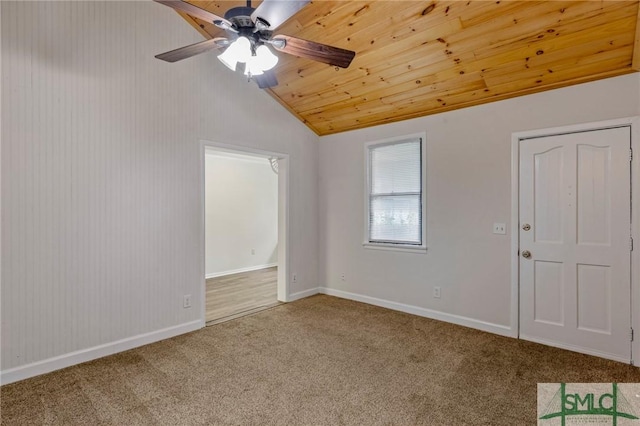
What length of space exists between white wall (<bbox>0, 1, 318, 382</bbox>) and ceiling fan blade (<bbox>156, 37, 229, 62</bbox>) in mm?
1114

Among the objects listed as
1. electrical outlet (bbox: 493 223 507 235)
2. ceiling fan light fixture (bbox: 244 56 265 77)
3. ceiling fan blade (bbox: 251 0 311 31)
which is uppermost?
ceiling fan blade (bbox: 251 0 311 31)

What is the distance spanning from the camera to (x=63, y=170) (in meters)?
2.65

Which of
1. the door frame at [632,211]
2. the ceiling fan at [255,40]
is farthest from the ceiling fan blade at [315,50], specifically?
the door frame at [632,211]

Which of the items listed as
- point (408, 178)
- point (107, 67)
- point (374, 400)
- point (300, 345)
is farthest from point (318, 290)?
point (107, 67)

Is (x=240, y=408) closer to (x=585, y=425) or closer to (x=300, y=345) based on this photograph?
(x=300, y=345)

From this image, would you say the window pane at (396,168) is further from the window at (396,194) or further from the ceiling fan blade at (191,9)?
the ceiling fan blade at (191,9)

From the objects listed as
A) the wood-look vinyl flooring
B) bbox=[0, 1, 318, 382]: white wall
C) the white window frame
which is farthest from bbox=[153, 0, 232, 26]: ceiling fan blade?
the wood-look vinyl flooring

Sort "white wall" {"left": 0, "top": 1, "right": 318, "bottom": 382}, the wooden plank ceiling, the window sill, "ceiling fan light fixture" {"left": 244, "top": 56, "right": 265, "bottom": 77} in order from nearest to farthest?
"ceiling fan light fixture" {"left": 244, "top": 56, "right": 265, "bottom": 77} < the wooden plank ceiling < "white wall" {"left": 0, "top": 1, "right": 318, "bottom": 382} < the window sill

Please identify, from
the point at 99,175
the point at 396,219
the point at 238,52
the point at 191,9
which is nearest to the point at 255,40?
the point at 238,52

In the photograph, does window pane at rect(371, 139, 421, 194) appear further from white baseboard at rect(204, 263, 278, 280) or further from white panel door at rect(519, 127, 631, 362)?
white baseboard at rect(204, 263, 278, 280)

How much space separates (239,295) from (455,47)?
13.6 feet

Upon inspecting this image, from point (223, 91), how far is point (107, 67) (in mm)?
1166

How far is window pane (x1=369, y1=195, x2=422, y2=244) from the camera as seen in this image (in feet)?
13.0

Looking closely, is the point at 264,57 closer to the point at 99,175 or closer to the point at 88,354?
the point at 99,175
